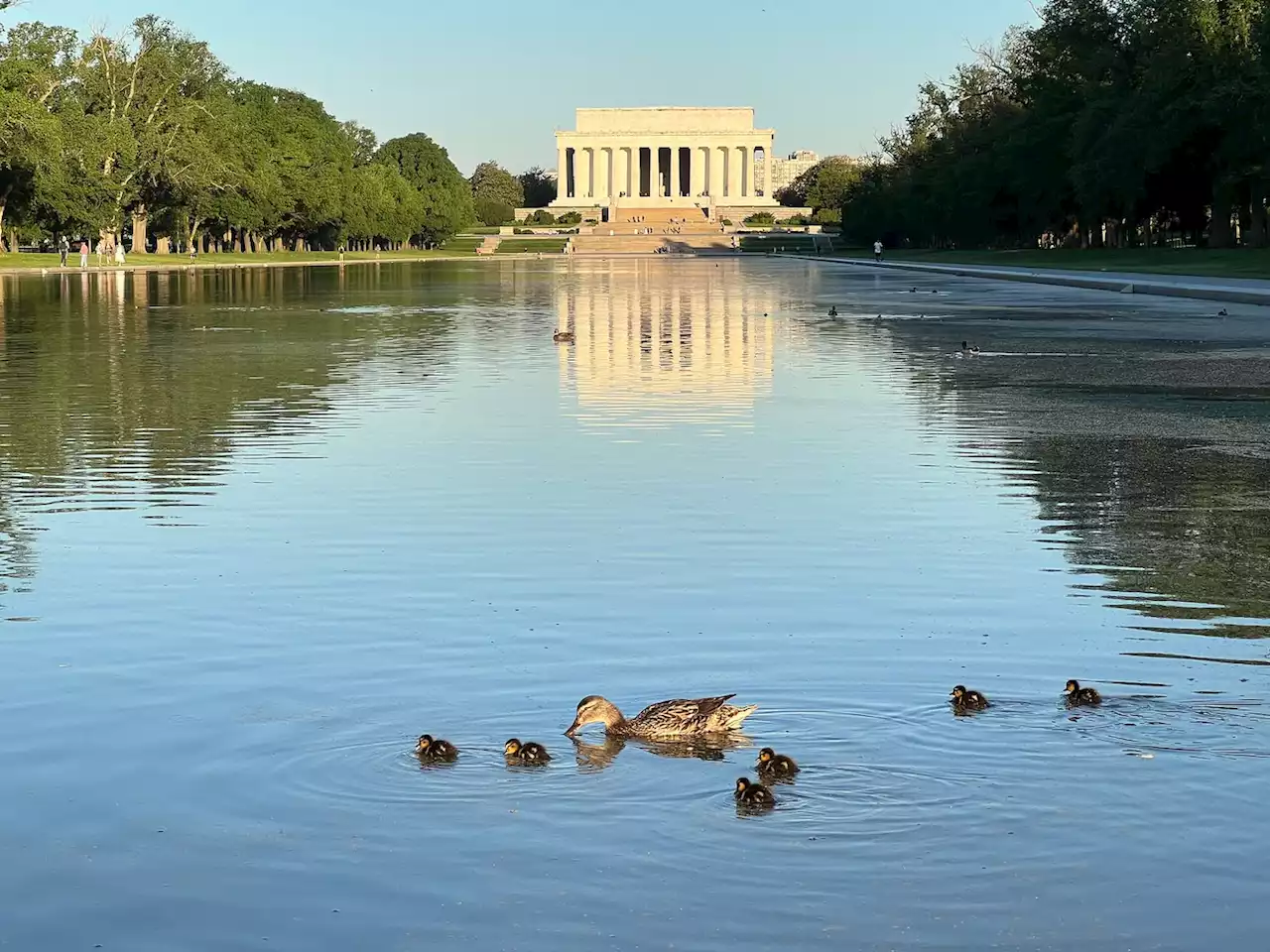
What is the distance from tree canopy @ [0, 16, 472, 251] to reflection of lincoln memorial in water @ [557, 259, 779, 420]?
3596 cm

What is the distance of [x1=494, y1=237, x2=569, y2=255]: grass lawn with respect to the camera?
546 feet

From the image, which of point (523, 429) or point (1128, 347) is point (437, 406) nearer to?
point (523, 429)

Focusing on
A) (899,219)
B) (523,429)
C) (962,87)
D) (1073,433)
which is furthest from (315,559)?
(899,219)

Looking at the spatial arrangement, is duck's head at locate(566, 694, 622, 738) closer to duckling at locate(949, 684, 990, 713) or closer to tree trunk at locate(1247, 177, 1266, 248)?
duckling at locate(949, 684, 990, 713)

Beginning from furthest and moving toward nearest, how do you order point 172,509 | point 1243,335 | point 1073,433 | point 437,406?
1. point 1243,335
2. point 437,406
3. point 1073,433
4. point 172,509

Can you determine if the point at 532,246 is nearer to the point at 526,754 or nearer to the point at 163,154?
the point at 163,154

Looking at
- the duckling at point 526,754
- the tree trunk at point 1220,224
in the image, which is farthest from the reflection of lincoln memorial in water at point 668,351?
the tree trunk at point 1220,224

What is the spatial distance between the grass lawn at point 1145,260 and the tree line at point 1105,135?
2.40 meters

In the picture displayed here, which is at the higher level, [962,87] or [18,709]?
[962,87]

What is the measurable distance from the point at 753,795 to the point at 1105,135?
260 ft

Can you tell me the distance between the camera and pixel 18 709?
862 centimetres

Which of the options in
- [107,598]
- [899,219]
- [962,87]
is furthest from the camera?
[899,219]

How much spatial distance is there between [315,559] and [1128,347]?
2243cm

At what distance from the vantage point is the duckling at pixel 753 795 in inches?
278
